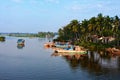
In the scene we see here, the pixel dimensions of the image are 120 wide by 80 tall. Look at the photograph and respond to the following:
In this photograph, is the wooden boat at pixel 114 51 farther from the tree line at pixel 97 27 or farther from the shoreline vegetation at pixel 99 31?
the tree line at pixel 97 27

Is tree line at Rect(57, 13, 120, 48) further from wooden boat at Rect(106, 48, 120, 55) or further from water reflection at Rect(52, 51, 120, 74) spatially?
water reflection at Rect(52, 51, 120, 74)

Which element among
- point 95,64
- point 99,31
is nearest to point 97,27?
point 99,31

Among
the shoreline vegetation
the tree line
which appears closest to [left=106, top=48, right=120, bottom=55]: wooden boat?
the shoreline vegetation

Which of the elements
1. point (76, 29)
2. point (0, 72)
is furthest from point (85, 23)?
point (0, 72)

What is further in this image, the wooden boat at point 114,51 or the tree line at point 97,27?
the tree line at point 97,27

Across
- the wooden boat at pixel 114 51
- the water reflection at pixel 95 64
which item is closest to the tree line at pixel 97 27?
the wooden boat at pixel 114 51

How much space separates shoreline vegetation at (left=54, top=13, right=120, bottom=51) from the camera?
266 ft

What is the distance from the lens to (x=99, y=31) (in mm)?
91188

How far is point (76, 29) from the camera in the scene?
4104 inches

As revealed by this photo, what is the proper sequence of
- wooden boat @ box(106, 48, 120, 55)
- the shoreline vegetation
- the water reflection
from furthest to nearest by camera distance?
the shoreline vegetation
wooden boat @ box(106, 48, 120, 55)
the water reflection

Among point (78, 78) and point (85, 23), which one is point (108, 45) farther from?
point (78, 78)

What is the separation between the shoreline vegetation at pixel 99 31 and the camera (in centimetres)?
8119

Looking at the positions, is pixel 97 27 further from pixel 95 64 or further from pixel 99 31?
pixel 95 64

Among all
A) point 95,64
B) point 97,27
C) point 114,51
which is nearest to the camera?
point 95,64
